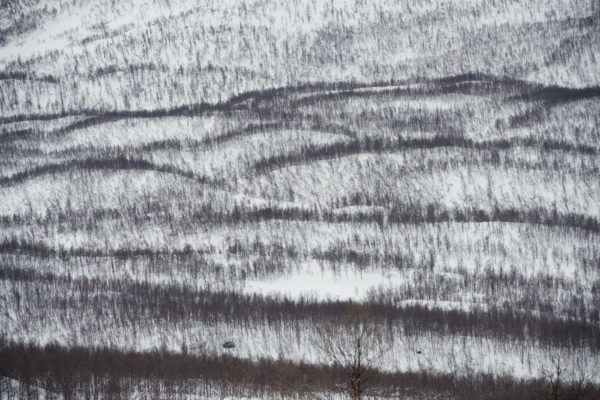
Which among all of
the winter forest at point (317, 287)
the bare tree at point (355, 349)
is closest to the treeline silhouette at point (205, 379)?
the winter forest at point (317, 287)

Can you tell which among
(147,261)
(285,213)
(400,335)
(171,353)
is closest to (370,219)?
(285,213)

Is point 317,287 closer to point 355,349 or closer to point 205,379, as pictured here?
point 205,379

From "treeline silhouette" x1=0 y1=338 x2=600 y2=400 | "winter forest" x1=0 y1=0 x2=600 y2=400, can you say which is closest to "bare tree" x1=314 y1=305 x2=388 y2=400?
"winter forest" x1=0 y1=0 x2=600 y2=400

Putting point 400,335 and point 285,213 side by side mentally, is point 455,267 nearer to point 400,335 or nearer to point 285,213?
point 400,335

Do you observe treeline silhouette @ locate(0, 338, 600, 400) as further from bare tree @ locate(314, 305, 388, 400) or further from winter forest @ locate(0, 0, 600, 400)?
bare tree @ locate(314, 305, 388, 400)

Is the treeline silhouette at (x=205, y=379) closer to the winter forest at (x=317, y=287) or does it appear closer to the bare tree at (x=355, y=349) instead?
the winter forest at (x=317, y=287)

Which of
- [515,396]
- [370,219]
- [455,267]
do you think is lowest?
[515,396]

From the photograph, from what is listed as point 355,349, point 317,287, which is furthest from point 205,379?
point 355,349
